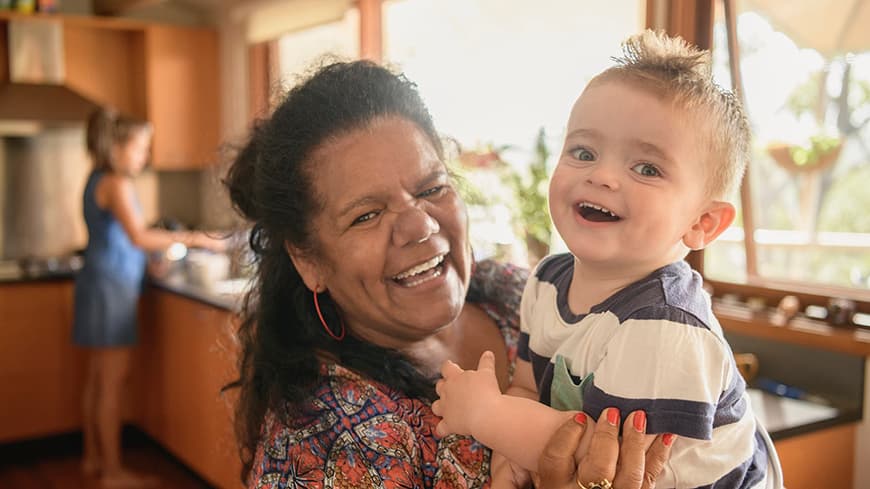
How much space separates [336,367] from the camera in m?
1.27

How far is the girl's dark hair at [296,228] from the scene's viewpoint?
51.8 inches

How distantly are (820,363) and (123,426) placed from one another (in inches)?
148

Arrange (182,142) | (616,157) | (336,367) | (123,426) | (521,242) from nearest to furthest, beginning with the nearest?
1. (616,157)
2. (336,367)
3. (521,242)
4. (123,426)
5. (182,142)

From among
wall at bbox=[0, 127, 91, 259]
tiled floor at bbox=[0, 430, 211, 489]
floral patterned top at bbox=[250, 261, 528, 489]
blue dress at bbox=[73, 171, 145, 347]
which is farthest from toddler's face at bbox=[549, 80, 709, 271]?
wall at bbox=[0, 127, 91, 259]

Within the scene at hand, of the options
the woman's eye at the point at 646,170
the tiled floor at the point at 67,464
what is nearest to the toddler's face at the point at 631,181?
the woman's eye at the point at 646,170

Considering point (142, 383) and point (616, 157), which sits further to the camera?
point (142, 383)

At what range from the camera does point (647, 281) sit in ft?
3.56

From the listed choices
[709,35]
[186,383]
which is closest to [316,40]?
[186,383]

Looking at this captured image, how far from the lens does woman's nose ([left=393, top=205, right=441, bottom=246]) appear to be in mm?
1284

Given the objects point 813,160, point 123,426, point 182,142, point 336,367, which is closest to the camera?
point 336,367

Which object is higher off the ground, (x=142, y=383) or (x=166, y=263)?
(x=166, y=263)

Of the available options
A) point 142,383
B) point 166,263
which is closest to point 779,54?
point 166,263

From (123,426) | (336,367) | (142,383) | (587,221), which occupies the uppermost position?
Result: (587,221)

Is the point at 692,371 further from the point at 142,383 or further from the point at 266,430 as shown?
the point at 142,383
